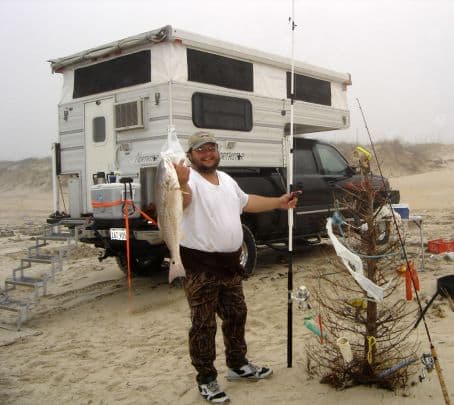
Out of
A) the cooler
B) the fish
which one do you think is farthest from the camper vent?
the fish

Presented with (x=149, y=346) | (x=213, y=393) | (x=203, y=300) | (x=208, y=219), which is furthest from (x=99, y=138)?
(x=213, y=393)

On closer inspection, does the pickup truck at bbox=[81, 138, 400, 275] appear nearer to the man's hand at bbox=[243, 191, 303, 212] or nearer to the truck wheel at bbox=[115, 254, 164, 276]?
the truck wheel at bbox=[115, 254, 164, 276]

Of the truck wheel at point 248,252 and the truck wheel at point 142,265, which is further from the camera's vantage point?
the truck wheel at point 142,265

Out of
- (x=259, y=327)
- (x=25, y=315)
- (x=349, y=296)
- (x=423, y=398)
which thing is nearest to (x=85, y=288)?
(x=25, y=315)

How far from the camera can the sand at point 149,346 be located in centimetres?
351

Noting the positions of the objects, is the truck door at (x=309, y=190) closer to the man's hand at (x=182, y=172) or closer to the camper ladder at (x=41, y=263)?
the camper ladder at (x=41, y=263)

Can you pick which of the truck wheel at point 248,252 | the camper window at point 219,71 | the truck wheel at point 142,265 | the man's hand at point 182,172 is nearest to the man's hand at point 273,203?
the man's hand at point 182,172

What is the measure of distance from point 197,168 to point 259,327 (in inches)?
86.3

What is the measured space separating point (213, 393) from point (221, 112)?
4.39m

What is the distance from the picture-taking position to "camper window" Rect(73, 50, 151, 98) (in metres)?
6.62

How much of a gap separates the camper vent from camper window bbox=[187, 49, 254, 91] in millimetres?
758

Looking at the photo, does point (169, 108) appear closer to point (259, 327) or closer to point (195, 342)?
point (259, 327)

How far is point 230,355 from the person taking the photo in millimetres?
3672

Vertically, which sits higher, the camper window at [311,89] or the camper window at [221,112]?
the camper window at [311,89]
